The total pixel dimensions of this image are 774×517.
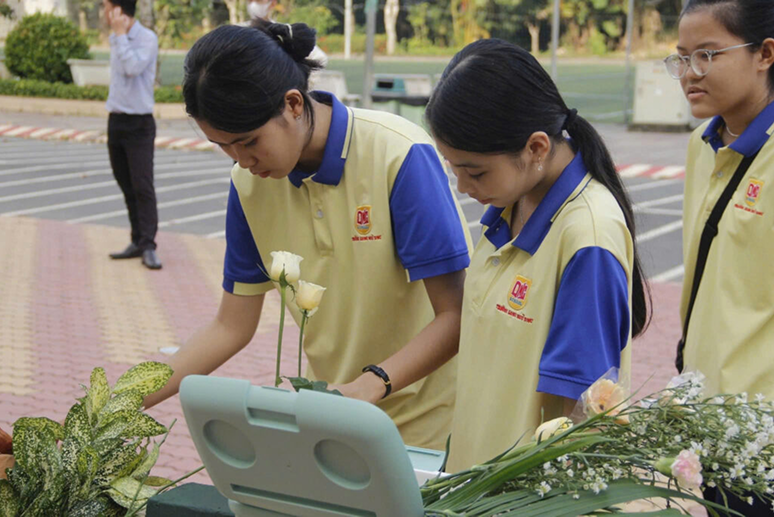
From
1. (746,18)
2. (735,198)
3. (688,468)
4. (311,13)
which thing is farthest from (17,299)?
(311,13)

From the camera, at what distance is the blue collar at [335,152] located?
2.20 meters

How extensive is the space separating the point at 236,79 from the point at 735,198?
1.14 metres

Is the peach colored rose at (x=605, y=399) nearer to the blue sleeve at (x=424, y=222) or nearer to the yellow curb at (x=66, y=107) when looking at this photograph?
the blue sleeve at (x=424, y=222)

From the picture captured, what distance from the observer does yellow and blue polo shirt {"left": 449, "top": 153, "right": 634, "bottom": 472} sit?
5.57 ft

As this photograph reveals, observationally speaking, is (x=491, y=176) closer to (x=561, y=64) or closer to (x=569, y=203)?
(x=569, y=203)

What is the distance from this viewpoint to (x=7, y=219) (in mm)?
9977

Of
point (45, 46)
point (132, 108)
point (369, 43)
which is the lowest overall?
point (45, 46)

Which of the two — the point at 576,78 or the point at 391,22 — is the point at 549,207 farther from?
the point at 391,22

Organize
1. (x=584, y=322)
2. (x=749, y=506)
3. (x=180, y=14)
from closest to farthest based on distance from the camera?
(x=584, y=322)
(x=749, y=506)
(x=180, y=14)

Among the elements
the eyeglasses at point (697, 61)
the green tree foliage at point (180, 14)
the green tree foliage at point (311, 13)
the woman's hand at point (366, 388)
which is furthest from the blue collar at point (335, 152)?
the green tree foliage at point (311, 13)

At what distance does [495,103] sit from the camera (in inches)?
68.5

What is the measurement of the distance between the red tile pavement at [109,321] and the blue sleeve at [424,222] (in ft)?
7.20

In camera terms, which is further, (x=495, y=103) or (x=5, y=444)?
(x=5, y=444)

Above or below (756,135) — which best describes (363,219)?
below
